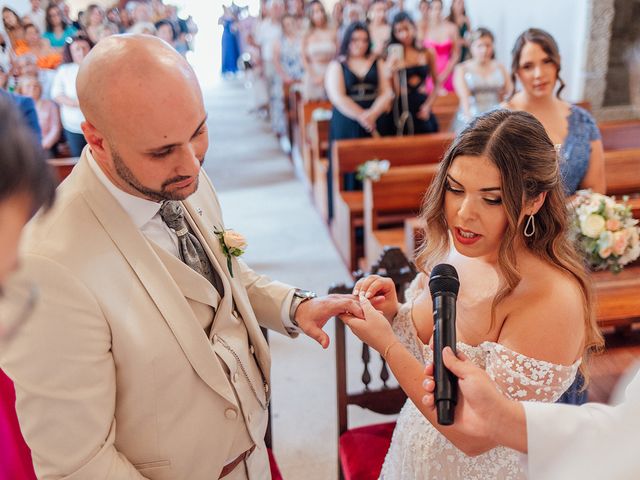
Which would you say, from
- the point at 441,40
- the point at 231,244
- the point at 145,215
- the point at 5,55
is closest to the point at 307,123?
the point at 441,40

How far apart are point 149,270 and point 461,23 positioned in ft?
29.8

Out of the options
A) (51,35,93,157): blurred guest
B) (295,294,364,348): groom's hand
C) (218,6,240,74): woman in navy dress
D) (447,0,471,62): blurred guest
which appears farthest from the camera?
(218,6,240,74): woman in navy dress

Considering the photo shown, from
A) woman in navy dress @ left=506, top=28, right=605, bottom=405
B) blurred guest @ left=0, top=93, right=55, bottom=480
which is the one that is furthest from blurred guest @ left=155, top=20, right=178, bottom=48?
blurred guest @ left=0, top=93, right=55, bottom=480

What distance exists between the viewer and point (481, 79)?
22.1 ft

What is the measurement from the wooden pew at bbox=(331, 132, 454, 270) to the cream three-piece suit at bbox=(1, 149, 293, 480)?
3.66m

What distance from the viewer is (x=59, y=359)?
1.34 metres

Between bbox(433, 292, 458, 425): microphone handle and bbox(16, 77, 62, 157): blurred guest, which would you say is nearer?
bbox(433, 292, 458, 425): microphone handle

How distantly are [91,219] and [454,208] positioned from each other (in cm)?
95

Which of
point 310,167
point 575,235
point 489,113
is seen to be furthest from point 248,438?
point 310,167

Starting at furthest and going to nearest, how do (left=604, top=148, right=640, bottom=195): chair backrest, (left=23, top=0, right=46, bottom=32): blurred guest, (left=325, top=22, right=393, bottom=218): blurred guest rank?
(left=23, top=0, right=46, bottom=32): blurred guest
(left=325, top=22, right=393, bottom=218): blurred guest
(left=604, top=148, right=640, bottom=195): chair backrest

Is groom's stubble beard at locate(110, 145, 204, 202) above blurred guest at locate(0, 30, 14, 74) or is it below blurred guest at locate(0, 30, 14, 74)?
below

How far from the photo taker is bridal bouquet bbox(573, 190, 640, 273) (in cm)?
307

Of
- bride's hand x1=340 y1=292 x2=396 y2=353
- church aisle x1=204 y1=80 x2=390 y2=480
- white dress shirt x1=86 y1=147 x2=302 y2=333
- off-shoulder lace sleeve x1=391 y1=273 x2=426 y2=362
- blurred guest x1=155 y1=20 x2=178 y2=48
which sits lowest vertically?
church aisle x1=204 y1=80 x2=390 y2=480

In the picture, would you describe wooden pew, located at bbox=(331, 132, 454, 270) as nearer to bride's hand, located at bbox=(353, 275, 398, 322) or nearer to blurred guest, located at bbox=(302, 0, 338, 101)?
blurred guest, located at bbox=(302, 0, 338, 101)
